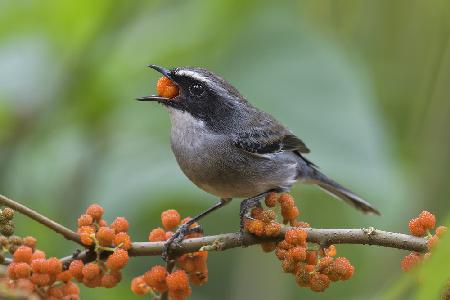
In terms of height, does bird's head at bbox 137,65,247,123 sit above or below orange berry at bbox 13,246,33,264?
above

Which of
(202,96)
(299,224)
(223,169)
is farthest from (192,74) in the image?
(299,224)

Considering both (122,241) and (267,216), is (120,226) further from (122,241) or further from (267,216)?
(267,216)

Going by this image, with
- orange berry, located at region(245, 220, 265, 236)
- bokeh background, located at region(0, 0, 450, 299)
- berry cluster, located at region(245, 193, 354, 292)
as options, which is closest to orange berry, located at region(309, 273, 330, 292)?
berry cluster, located at region(245, 193, 354, 292)

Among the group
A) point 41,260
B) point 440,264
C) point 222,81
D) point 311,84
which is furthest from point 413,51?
point 440,264

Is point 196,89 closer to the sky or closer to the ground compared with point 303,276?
closer to the sky

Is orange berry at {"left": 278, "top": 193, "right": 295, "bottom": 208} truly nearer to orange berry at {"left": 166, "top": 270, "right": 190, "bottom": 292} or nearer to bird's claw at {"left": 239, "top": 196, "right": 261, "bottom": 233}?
bird's claw at {"left": 239, "top": 196, "right": 261, "bottom": 233}

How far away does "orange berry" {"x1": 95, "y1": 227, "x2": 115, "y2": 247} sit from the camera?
2.90 m

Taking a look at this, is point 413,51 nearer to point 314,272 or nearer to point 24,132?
point 24,132

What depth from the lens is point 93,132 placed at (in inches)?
207

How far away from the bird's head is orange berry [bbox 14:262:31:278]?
1646 mm

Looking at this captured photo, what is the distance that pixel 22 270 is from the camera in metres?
2.66

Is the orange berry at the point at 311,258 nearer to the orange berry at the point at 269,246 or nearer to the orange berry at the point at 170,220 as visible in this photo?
the orange berry at the point at 269,246

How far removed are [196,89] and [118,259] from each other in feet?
5.84

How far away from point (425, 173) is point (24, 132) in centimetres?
252
